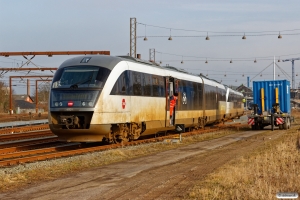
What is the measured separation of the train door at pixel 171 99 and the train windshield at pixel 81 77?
257 inches

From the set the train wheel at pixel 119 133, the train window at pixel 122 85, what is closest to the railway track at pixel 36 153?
the train wheel at pixel 119 133

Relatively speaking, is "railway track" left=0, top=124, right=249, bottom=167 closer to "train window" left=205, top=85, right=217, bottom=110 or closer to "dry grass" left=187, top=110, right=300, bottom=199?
"dry grass" left=187, top=110, right=300, bottom=199

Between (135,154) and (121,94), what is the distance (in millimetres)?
2815

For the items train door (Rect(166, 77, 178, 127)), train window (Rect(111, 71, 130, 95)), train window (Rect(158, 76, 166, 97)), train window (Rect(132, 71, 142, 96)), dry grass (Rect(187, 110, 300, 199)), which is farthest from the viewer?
train door (Rect(166, 77, 178, 127))

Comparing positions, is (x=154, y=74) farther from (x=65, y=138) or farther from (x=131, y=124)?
(x=65, y=138)

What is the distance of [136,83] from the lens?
19.4 m

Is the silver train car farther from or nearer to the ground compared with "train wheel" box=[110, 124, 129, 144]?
farther from the ground

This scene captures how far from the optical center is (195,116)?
28.9m

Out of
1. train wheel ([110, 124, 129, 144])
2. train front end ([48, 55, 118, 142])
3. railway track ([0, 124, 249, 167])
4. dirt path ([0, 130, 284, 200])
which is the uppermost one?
train front end ([48, 55, 118, 142])

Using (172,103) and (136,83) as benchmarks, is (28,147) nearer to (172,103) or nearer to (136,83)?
(136,83)

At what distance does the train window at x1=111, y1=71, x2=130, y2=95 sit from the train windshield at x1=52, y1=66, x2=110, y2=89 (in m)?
0.66

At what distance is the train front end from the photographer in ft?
54.2

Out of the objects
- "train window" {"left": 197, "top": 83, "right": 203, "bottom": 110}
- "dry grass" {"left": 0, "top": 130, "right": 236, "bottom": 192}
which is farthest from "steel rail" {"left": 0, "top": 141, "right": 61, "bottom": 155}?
"train window" {"left": 197, "top": 83, "right": 203, "bottom": 110}

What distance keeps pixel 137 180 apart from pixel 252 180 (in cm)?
251
